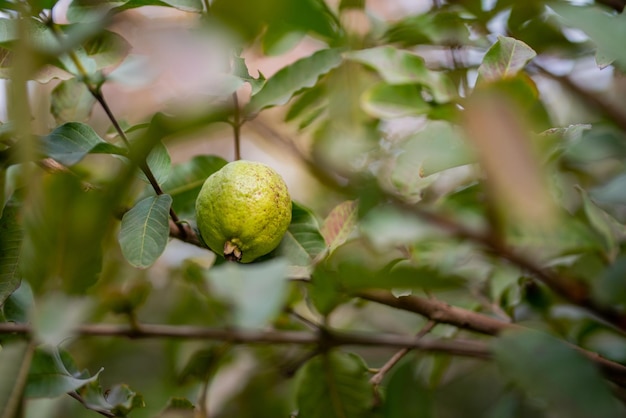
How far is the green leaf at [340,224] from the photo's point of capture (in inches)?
27.1

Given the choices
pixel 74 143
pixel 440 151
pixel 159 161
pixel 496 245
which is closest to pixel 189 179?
pixel 159 161

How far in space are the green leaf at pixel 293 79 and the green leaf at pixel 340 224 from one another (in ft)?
0.56

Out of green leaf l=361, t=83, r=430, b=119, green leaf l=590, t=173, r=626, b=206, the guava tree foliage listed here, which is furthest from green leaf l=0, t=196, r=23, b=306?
green leaf l=590, t=173, r=626, b=206

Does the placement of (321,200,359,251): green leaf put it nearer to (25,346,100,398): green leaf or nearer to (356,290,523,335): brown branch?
(356,290,523,335): brown branch

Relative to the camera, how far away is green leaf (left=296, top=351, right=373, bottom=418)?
719 mm

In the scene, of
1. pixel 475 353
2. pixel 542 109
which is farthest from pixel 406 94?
pixel 475 353

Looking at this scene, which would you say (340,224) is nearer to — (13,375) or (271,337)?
(271,337)

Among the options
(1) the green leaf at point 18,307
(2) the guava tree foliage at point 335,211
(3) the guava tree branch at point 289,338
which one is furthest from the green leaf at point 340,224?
(1) the green leaf at point 18,307

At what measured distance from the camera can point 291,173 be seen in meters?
1.50

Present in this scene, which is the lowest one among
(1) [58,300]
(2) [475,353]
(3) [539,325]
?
(3) [539,325]

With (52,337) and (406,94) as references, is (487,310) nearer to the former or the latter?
(406,94)

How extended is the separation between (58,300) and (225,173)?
275 mm

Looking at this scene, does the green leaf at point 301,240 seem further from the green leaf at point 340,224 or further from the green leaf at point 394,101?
the green leaf at point 394,101

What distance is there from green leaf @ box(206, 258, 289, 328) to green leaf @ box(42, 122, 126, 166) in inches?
10.6
